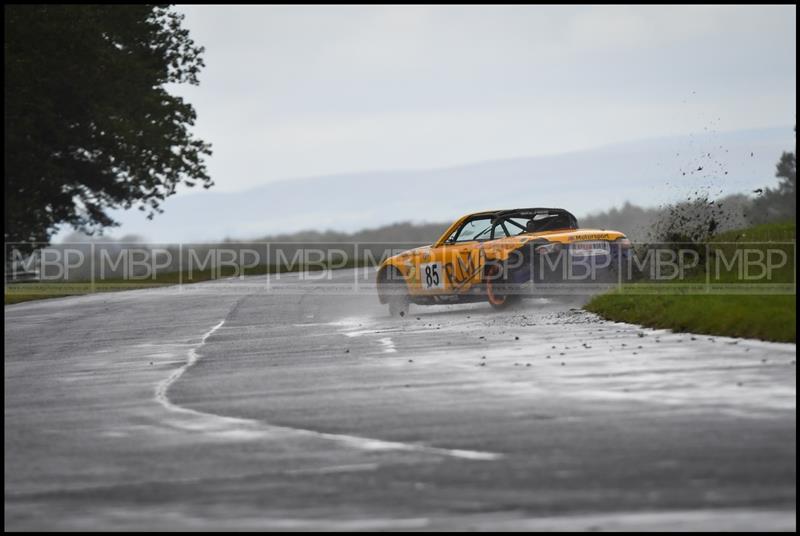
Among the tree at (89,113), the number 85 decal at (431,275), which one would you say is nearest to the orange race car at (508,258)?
the number 85 decal at (431,275)

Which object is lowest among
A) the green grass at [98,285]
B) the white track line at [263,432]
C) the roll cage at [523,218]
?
the white track line at [263,432]

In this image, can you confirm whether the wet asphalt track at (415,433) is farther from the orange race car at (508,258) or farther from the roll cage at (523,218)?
the roll cage at (523,218)

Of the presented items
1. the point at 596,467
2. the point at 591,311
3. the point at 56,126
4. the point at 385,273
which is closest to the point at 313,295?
the point at 385,273

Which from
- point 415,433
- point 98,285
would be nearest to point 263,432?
point 415,433

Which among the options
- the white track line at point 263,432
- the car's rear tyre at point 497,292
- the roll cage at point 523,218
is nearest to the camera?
the white track line at point 263,432

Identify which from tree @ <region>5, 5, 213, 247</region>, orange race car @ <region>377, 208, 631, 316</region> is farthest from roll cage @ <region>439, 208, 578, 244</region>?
tree @ <region>5, 5, 213, 247</region>

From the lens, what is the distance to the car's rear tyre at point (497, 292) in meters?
23.1

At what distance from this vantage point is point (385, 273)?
26.2 metres

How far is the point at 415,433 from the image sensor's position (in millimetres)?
10422

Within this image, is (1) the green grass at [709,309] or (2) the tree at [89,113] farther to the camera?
(2) the tree at [89,113]

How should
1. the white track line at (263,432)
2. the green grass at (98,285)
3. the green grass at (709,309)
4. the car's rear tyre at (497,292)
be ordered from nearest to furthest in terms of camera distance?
the white track line at (263,432), the green grass at (709,309), the car's rear tyre at (497,292), the green grass at (98,285)

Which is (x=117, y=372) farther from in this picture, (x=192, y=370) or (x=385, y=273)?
(x=385, y=273)

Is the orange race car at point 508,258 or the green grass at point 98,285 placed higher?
the orange race car at point 508,258

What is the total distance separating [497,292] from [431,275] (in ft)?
5.14
